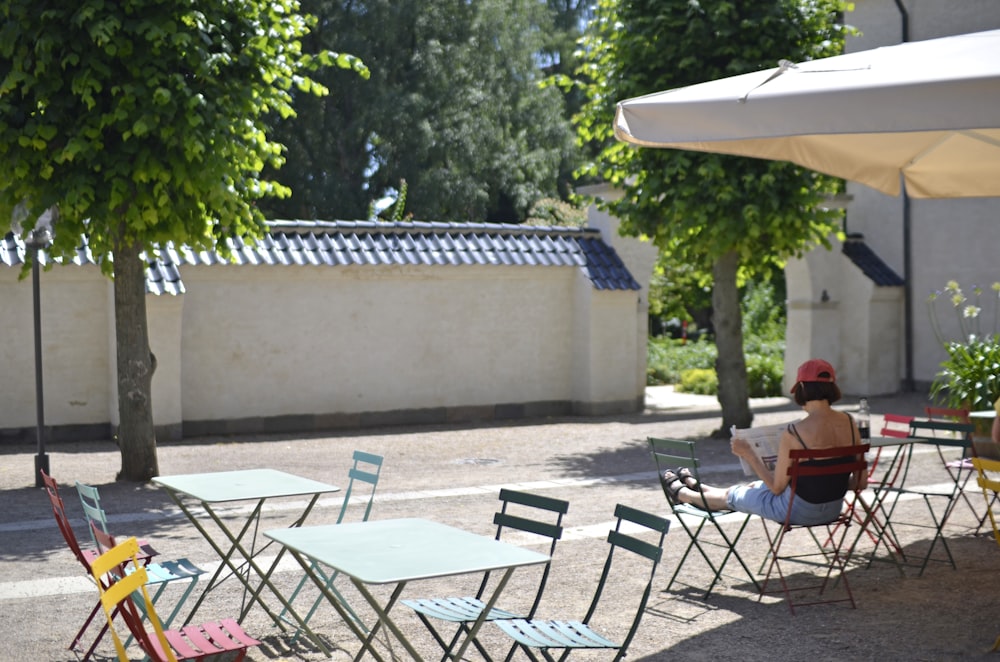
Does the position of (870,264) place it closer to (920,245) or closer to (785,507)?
(920,245)

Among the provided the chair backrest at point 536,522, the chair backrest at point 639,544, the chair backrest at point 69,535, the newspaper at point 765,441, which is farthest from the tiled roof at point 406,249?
the chair backrest at point 639,544

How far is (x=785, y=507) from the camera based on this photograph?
21.2ft

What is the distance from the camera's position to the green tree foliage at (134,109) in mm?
9742

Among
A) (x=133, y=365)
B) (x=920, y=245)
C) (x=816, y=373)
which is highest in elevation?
(x=920, y=245)

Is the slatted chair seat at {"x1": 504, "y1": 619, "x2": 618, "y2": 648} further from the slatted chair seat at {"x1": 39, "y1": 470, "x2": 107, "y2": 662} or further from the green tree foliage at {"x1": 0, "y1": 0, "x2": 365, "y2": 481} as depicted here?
the green tree foliage at {"x1": 0, "y1": 0, "x2": 365, "y2": 481}

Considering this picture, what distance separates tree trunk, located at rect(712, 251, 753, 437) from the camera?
14906mm

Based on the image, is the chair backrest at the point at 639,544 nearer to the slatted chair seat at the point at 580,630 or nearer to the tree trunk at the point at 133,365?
the slatted chair seat at the point at 580,630

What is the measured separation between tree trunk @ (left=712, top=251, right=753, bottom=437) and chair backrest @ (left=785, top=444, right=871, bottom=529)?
335 inches

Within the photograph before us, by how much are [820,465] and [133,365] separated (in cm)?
718

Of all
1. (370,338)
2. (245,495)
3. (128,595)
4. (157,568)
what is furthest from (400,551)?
(370,338)

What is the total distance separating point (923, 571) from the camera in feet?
24.1

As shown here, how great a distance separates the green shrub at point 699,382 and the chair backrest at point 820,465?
15787 mm

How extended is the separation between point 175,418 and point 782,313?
15989mm

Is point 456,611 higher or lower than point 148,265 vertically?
lower
